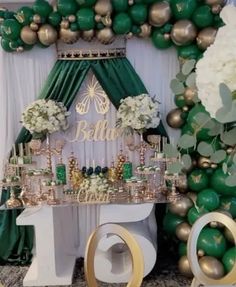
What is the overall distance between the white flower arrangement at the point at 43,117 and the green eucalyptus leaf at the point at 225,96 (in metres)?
2.64

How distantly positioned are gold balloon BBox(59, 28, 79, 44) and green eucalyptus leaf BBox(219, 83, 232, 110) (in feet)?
8.88

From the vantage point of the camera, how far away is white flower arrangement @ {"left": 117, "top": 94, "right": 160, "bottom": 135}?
3.22 m

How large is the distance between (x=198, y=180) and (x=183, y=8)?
129cm

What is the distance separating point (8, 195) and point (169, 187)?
4.31 ft

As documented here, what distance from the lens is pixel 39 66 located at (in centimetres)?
351

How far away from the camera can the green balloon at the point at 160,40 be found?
3.29 metres

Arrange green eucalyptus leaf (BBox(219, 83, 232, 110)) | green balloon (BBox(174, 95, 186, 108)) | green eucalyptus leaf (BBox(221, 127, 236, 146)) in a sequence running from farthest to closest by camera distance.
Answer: green balloon (BBox(174, 95, 186, 108)) < green eucalyptus leaf (BBox(221, 127, 236, 146)) < green eucalyptus leaf (BBox(219, 83, 232, 110))

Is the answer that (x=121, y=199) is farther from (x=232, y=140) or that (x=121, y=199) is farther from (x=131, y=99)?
(x=232, y=140)

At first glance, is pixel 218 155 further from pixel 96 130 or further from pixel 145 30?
pixel 96 130

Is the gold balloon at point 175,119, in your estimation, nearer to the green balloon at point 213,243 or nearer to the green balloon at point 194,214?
the green balloon at point 194,214

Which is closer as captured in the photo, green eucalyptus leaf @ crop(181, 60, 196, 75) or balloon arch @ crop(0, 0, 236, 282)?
green eucalyptus leaf @ crop(181, 60, 196, 75)

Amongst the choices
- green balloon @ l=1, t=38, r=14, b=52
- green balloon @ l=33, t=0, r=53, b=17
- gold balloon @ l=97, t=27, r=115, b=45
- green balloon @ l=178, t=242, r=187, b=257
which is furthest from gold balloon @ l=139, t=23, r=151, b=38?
green balloon @ l=178, t=242, r=187, b=257

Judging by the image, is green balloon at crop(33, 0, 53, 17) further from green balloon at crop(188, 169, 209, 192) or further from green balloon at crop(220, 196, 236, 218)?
A: green balloon at crop(220, 196, 236, 218)

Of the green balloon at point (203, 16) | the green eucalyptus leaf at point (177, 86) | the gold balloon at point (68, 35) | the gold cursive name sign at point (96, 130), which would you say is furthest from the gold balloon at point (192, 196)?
the green eucalyptus leaf at point (177, 86)
